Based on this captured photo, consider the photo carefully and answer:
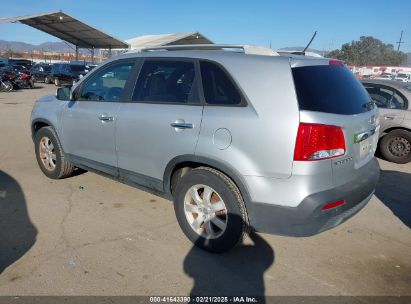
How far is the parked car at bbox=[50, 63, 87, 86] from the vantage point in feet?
80.5

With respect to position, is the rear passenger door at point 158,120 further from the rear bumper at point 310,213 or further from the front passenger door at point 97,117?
the rear bumper at point 310,213

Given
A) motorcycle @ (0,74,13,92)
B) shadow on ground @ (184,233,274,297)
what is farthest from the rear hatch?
→ motorcycle @ (0,74,13,92)

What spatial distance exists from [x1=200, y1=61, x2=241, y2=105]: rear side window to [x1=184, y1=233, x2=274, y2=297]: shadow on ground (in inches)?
56.3

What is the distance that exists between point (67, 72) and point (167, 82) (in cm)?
2349

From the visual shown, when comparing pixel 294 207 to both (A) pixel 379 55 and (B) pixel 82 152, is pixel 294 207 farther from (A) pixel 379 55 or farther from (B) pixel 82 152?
(A) pixel 379 55

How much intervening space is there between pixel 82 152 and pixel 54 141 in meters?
0.69

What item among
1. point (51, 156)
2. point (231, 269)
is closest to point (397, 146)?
point (231, 269)

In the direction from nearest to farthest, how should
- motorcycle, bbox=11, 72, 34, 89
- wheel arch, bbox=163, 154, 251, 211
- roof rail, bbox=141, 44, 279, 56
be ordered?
wheel arch, bbox=163, 154, 251, 211
roof rail, bbox=141, 44, 279, 56
motorcycle, bbox=11, 72, 34, 89

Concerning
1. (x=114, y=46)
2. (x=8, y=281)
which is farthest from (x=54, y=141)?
(x=114, y=46)

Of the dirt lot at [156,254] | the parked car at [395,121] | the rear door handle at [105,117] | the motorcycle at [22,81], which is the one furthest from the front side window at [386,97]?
the motorcycle at [22,81]

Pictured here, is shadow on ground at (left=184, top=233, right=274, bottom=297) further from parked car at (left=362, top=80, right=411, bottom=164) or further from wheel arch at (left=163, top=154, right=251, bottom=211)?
parked car at (left=362, top=80, right=411, bottom=164)

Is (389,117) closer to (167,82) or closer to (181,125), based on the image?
(167,82)

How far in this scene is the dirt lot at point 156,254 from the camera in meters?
2.90

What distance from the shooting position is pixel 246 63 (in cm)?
302
